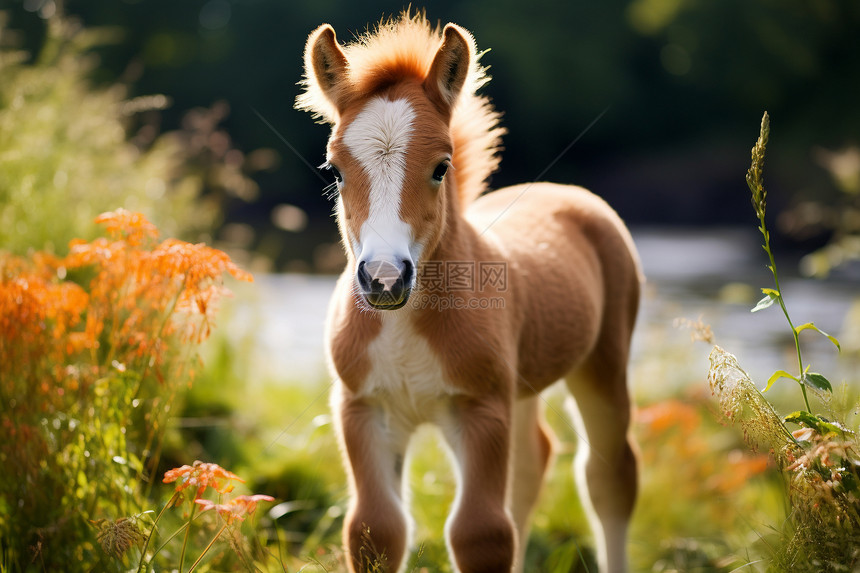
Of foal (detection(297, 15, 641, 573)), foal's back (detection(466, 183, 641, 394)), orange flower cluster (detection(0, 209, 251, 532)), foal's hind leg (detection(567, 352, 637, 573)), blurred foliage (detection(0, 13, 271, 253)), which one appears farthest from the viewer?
blurred foliage (detection(0, 13, 271, 253))

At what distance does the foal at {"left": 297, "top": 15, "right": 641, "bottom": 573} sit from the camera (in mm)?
2312

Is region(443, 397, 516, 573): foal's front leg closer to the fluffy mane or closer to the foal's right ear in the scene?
the fluffy mane

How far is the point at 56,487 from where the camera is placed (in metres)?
2.77

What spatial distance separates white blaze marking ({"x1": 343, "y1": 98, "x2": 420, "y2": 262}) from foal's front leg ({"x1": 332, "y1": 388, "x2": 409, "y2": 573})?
2.08ft

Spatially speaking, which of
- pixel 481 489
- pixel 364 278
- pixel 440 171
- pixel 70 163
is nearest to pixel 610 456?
pixel 481 489

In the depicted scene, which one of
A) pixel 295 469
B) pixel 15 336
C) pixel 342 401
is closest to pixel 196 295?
pixel 342 401

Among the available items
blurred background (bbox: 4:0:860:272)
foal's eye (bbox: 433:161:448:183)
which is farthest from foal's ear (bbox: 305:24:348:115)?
blurred background (bbox: 4:0:860:272)

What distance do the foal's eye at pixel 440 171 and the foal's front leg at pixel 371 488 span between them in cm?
86

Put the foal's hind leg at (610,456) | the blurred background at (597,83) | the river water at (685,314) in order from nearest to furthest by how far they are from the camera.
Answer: the foal's hind leg at (610,456) < the river water at (685,314) < the blurred background at (597,83)

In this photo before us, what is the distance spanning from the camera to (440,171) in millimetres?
2441

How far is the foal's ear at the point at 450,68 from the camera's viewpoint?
2486mm

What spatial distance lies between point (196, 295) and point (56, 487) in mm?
988

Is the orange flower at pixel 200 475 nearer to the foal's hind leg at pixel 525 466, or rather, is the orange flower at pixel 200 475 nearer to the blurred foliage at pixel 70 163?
the foal's hind leg at pixel 525 466

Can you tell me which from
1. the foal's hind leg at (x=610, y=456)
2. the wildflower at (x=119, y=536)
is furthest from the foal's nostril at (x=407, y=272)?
the foal's hind leg at (x=610, y=456)
